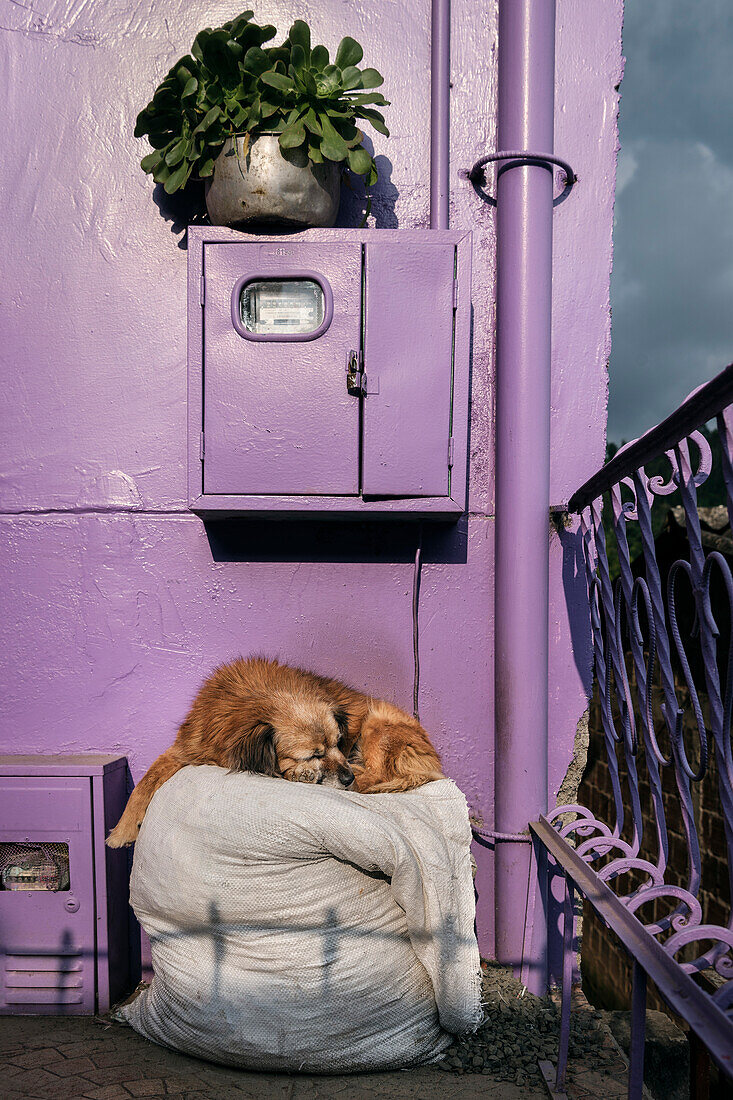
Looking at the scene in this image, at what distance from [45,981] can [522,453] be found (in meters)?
2.31

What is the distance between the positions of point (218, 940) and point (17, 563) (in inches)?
60.2

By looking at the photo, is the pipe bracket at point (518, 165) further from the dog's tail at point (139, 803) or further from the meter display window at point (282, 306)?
the dog's tail at point (139, 803)

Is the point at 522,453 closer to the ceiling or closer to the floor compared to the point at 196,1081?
closer to the ceiling

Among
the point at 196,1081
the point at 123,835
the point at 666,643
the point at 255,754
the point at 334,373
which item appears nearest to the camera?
the point at 666,643

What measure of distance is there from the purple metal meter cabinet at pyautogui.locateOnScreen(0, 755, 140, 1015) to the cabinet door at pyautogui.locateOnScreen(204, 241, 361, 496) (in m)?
1.11

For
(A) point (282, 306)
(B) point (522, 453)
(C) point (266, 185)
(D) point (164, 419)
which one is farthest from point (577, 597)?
(C) point (266, 185)

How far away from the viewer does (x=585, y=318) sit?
10.1 feet

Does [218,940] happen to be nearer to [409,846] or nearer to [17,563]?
[409,846]

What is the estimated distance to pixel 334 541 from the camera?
3090mm

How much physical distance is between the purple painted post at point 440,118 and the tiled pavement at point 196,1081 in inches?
104

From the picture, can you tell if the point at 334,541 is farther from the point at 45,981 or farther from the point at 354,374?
the point at 45,981

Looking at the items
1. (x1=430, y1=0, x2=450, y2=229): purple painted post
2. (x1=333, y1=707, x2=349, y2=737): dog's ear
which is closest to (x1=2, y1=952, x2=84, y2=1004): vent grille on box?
(x1=333, y1=707, x2=349, y2=737): dog's ear

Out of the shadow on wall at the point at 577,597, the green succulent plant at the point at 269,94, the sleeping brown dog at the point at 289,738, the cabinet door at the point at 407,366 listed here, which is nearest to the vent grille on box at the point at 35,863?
the sleeping brown dog at the point at 289,738

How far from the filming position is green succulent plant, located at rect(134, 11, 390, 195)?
263cm
